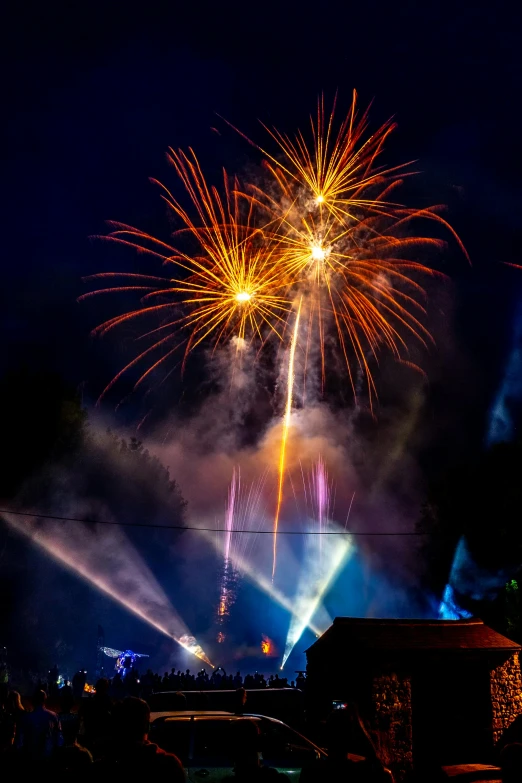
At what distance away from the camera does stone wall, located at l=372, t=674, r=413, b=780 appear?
50.8 feet

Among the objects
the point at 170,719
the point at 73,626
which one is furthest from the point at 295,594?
the point at 170,719

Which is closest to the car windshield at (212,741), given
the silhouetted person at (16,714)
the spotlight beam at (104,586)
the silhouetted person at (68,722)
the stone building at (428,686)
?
the silhouetted person at (68,722)

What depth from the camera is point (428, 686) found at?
55.1ft

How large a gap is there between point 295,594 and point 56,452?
52845mm

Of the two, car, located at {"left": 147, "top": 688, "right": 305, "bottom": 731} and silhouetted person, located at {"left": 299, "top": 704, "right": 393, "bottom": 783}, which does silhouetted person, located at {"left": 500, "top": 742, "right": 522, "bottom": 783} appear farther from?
car, located at {"left": 147, "top": 688, "right": 305, "bottom": 731}

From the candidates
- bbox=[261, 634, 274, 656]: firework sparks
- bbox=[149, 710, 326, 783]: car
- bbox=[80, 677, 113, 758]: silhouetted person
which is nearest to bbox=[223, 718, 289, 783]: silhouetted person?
bbox=[149, 710, 326, 783]: car

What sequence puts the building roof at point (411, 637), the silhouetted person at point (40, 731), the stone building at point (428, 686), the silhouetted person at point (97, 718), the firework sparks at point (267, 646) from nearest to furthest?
the silhouetted person at point (40, 731)
the silhouetted person at point (97, 718)
the stone building at point (428, 686)
the building roof at point (411, 637)
the firework sparks at point (267, 646)

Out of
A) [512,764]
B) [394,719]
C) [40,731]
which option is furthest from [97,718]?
[394,719]

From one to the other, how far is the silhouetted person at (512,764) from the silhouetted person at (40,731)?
7.63 m

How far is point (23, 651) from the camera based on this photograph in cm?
3703

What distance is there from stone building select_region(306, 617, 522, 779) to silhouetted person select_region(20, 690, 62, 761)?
8.80m

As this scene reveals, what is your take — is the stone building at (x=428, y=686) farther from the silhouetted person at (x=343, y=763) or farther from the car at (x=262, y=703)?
the silhouetted person at (x=343, y=763)

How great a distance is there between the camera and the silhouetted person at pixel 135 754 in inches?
148

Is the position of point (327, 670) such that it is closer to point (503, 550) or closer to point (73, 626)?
point (503, 550)
